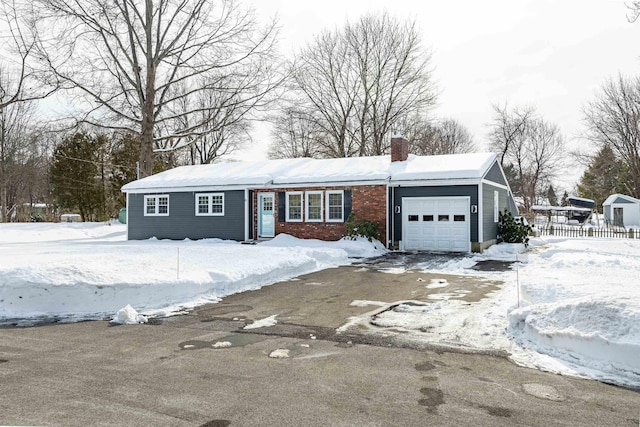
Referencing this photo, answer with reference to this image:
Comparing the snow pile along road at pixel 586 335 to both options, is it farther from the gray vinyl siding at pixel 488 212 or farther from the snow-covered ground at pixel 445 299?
the gray vinyl siding at pixel 488 212

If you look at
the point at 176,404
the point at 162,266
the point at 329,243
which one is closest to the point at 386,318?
the point at 176,404

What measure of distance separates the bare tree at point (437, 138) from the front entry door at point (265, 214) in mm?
20709

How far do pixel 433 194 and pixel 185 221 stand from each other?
39.2 feet

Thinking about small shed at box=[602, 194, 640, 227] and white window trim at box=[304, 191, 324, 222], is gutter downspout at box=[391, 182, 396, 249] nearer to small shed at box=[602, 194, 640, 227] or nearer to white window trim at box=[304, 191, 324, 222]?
white window trim at box=[304, 191, 324, 222]

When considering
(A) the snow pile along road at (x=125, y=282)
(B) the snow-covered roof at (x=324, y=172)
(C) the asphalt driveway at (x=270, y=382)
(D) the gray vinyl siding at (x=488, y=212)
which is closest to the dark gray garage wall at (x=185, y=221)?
(B) the snow-covered roof at (x=324, y=172)

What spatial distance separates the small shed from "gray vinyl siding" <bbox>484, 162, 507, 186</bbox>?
85.0ft

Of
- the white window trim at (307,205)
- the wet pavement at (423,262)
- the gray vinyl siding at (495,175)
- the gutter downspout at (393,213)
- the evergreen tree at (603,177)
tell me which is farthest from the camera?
the evergreen tree at (603,177)

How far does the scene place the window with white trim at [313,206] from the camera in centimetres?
2016

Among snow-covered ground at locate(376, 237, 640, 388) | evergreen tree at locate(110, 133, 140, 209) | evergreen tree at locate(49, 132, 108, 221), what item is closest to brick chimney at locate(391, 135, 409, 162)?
snow-covered ground at locate(376, 237, 640, 388)

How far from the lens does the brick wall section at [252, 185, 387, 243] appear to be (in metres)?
18.9

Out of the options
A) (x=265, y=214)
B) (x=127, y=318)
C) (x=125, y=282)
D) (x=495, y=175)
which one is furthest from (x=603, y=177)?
(x=127, y=318)

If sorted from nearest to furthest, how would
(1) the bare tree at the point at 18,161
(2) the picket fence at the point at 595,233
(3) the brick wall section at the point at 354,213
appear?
(3) the brick wall section at the point at 354,213 → (2) the picket fence at the point at 595,233 → (1) the bare tree at the point at 18,161

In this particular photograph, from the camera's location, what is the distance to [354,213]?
1928 cm

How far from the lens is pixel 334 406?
12.9 ft
